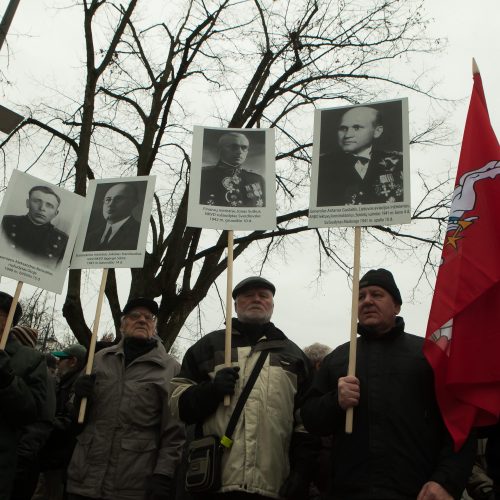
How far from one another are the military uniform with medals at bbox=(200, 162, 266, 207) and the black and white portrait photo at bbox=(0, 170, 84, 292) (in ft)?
3.96

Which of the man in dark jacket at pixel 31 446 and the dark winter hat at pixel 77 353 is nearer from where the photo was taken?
the man in dark jacket at pixel 31 446

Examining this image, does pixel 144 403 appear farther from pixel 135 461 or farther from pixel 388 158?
pixel 388 158

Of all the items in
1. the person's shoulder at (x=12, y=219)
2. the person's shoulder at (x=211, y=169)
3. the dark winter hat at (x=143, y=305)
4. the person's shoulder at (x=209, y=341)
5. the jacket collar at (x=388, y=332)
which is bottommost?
the person's shoulder at (x=209, y=341)

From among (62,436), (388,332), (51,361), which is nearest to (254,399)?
(388,332)

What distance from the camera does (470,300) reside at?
304 cm

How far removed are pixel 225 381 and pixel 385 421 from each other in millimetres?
848

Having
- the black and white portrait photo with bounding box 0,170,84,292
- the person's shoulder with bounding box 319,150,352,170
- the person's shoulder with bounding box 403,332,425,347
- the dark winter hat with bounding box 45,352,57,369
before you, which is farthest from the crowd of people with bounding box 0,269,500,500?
the dark winter hat with bounding box 45,352,57,369

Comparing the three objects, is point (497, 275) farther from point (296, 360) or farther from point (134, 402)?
point (134, 402)

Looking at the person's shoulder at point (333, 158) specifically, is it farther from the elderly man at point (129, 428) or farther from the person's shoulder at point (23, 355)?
the person's shoulder at point (23, 355)

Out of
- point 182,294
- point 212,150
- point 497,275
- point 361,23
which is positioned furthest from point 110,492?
point 361,23

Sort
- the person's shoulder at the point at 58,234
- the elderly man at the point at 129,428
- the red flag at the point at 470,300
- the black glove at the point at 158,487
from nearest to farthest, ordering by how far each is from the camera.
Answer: the red flag at the point at 470,300 < the black glove at the point at 158,487 < the elderly man at the point at 129,428 < the person's shoulder at the point at 58,234

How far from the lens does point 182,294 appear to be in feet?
32.1

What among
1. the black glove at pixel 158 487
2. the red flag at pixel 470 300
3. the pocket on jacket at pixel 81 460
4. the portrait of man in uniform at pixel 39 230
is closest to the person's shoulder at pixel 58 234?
the portrait of man in uniform at pixel 39 230

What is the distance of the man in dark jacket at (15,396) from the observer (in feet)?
11.3
